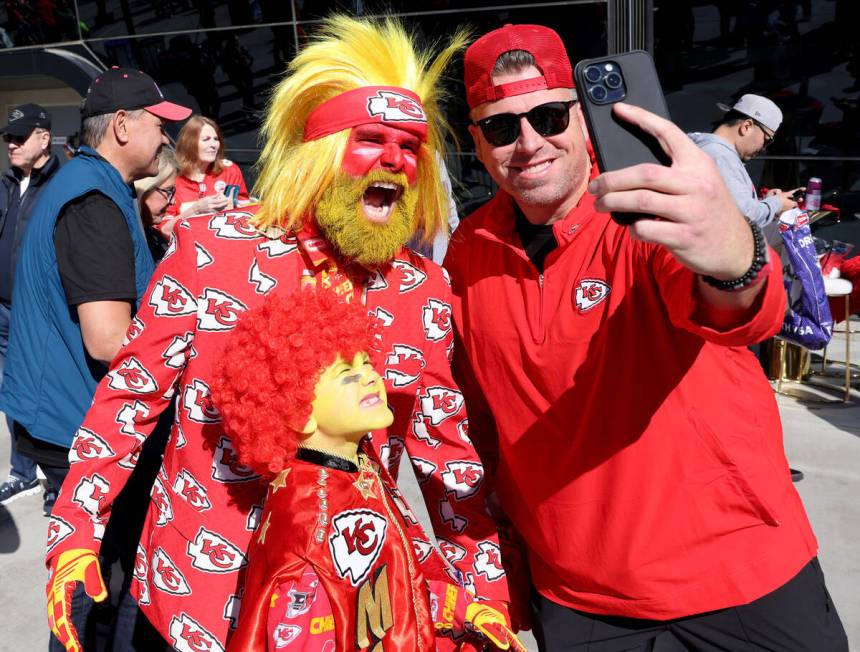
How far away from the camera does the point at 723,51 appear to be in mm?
7500

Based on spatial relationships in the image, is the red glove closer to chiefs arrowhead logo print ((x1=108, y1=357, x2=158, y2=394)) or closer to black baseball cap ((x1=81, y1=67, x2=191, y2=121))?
chiefs arrowhead logo print ((x1=108, y1=357, x2=158, y2=394))

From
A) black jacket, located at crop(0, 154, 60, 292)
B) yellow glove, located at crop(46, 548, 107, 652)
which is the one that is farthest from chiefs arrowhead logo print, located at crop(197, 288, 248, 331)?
black jacket, located at crop(0, 154, 60, 292)

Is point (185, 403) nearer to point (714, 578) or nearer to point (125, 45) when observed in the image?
point (714, 578)

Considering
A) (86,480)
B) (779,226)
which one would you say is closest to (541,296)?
(86,480)

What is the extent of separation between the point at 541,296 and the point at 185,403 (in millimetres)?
825

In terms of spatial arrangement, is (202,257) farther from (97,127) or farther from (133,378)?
(97,127)

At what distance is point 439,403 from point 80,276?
1.17 metres

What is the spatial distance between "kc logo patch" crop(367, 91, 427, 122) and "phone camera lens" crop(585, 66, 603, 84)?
625mm

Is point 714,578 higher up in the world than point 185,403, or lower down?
lower down

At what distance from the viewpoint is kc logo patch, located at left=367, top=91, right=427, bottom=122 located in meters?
1.86

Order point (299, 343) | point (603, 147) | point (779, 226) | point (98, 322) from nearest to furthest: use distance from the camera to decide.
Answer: point (603, 147), point (299, 343), point (98, 322), point (779, 226)

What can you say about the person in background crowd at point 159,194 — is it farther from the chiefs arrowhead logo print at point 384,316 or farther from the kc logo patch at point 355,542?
the kc logo patch at point 355,542

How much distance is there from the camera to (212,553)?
5.96 ft

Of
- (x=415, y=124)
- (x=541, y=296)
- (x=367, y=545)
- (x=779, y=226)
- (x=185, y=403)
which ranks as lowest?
(x=779, y=226)
